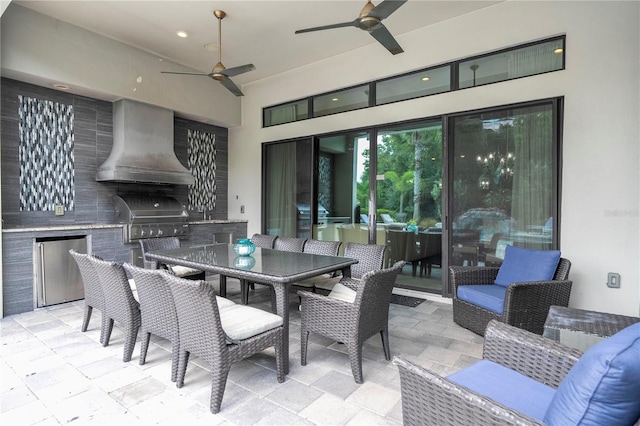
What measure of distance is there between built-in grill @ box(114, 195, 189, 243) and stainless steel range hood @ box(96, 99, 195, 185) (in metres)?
0.35

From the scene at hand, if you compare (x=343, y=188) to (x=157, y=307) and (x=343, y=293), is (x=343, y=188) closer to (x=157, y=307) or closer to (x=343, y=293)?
(x=343, y=293)

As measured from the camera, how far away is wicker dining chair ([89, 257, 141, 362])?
8.31ft

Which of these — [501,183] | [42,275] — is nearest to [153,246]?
[42,275]

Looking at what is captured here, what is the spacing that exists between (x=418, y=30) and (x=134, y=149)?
4.29m

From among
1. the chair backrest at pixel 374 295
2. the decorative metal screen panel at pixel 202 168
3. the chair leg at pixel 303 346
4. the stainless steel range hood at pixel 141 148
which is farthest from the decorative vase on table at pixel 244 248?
the decorative metal screen panel at pixel 202 168

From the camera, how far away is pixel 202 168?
251 inches

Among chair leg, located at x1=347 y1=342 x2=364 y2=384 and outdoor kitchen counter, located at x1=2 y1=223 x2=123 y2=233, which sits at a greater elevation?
outdoor kitchen counter, located at x1=2 y1=223 x2=123 y2=233

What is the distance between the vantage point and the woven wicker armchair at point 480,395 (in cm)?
103

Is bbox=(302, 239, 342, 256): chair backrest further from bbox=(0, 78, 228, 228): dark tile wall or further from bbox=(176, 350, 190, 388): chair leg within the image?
bbox=(0, 78, 228, 228): dark tile wall

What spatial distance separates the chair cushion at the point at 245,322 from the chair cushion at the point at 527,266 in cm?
231

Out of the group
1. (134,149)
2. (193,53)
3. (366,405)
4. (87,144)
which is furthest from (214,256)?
(193,53)

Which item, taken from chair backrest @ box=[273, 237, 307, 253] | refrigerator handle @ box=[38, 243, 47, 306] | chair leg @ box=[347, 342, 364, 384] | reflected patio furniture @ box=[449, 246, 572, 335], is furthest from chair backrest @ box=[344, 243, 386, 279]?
refrigerator handle @ box=[38, 243, 47, 306]

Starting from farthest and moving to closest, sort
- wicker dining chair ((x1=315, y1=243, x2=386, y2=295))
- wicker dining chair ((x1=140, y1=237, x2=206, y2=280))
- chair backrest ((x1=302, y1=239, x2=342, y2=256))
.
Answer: chair backrest ((x1=302, y1=239, x2=342, y2=256))
wicker dining chair ((x1=140, y1=237, x2=206, y2=280))
wicker dining chair ((x1=315, y1=243, x2=386, y2=295))

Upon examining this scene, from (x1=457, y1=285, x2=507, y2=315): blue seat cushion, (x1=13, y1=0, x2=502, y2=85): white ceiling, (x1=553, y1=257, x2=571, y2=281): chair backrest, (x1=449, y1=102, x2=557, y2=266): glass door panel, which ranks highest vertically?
(x1=13, y1=0, x2=502, y2=85): white ceiling
